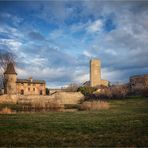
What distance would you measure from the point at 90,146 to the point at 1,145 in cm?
292

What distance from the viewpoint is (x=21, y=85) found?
6981cm

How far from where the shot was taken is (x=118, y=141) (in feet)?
28.2

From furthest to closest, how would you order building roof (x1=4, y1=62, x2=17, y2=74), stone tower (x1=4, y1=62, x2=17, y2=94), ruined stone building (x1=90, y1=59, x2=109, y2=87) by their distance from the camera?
1. ruined stone building (x1=90, y1=59, x2=109, y2=87)
2. stone tower (x1=4, y1=62, x2=17, y2=94)
3. building roof (x1=4, y1=62, x2=17, y2=74)

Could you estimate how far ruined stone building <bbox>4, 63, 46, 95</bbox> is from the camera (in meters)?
58.6

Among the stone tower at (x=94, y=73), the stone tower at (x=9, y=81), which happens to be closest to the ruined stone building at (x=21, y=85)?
the stone tower at (x=9, y=81)

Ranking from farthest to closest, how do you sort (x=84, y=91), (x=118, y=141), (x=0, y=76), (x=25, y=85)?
(x=25, y=85) → (x=84, y=91) → (x=0, y=76) → (x=118, y=141)

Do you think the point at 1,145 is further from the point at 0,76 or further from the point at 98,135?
the point at 0,76

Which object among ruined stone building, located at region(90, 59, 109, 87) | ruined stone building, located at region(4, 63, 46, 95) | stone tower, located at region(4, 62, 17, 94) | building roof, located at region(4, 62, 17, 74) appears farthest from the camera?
ruined stone building, located at region(90, 59, 109, 87)

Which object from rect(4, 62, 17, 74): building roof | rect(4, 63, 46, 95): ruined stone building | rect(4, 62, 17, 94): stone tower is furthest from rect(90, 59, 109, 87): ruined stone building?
rect(4, 62, 17, 74): building roof

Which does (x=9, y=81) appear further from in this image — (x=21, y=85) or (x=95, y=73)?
(x=95, y=73)

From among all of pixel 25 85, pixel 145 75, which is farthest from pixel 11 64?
pixel 145 75

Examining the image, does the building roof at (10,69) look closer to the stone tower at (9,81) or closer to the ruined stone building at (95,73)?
the stone tower at (9,81)

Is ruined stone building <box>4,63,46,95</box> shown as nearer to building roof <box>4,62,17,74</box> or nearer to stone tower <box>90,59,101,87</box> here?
building roof <box>4,62,17,74</box>

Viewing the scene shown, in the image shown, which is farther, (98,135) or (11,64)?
(11,64)
